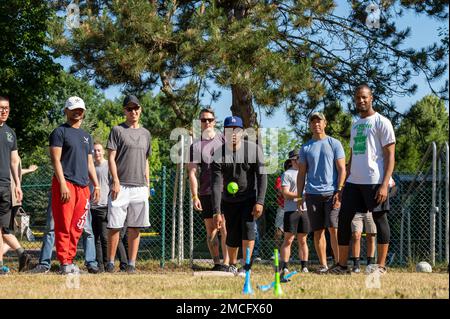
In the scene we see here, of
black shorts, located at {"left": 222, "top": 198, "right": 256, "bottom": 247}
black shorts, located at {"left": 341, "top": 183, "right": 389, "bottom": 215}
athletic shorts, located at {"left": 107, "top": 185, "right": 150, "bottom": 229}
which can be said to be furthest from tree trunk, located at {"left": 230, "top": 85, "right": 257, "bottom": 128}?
black shorts, located at {"left": 341, "top": 183, "right": 389, "bottom": 215}

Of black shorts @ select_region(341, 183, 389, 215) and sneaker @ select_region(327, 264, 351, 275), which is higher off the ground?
black shorts @ select_region(341, 183, 389, 215)

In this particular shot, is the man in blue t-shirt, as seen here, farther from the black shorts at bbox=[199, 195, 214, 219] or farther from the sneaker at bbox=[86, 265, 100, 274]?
the sneaker at bbox=[86, 265, 100, 274]

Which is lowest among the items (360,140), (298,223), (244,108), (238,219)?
(298,223)

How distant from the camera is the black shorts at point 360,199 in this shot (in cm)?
712

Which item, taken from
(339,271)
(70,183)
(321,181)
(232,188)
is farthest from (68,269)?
(321,181)

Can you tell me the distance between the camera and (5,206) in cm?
802

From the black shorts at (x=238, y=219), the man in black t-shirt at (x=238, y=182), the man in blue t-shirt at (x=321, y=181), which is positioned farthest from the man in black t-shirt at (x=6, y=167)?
the man in blue t-shirt at (x=321, y=181)

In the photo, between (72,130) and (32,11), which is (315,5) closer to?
(72,130)

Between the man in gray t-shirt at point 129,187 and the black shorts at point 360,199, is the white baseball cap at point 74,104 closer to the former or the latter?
the man in gray t-shirt at point 129,187

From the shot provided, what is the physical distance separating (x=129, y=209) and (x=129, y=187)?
262 mm

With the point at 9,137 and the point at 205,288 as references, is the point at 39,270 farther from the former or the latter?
the point at 205,288

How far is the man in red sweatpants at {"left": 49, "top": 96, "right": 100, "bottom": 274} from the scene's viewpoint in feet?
23.8
